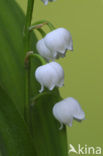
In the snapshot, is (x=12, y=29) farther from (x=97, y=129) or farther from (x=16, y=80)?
(x=97, y=129)

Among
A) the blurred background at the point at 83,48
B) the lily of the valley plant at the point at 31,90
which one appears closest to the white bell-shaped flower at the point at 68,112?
the lily of the valley plant at the point at 31,90

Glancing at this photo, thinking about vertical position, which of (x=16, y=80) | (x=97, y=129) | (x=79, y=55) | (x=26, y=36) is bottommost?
(x=97, y=129)

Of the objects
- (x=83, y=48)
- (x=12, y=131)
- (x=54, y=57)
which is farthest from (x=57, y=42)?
(x=83, y=48)

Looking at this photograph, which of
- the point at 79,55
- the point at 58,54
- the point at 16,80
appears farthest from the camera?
the point at 79,55

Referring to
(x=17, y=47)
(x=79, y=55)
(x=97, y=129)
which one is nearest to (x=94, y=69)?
(x=79, y=55)

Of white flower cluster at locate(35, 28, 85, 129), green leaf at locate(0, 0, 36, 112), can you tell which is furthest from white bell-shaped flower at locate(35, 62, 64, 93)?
green leaf at locate(0, 0, 36, 112)

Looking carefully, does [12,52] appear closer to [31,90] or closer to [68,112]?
[31,90]

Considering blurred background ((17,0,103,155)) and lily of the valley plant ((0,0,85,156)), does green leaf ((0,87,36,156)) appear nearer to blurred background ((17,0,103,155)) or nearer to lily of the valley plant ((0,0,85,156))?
lily of the valley plant ((0,0,85,156))
